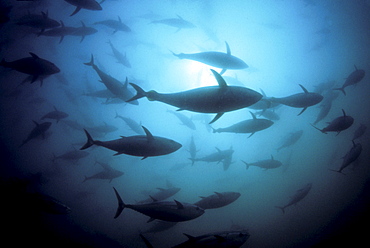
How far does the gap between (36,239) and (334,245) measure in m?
9.59

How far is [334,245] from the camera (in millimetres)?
4633

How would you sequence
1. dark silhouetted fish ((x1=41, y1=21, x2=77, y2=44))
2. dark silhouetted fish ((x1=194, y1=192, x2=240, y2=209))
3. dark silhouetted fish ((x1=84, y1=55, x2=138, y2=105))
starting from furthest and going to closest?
dark silhouetted fish ((x1=41, y1=21, x2=77, y2=44)) < dark silhouetted fish ((x1=84, y1=55, x2=138, y2=105)) < dark silhouetted fish ((x1=194, y1=192, x2=240, y2=209))

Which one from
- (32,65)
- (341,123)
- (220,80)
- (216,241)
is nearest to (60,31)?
(32,65)

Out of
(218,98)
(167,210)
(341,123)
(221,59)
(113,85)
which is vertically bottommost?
(167,210)

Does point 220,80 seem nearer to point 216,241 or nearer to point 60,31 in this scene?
point 216,241

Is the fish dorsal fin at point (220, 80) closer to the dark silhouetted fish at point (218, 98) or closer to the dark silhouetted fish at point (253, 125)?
the dark silhouetted fish at point (218, 98)

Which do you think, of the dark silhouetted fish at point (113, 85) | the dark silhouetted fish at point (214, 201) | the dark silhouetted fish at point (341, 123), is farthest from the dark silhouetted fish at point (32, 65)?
the dark silhouetted fish at point (341, 123)

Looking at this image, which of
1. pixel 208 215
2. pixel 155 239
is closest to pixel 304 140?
pixel 208 215

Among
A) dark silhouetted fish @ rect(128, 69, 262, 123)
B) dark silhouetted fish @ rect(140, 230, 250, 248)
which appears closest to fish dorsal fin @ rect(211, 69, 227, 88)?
dark silhouetted fish @ rect(128, 69, 262, 123)

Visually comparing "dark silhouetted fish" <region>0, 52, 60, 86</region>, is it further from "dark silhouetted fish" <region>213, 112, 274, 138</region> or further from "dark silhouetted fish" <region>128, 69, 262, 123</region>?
"dark silhouetted fish" <region>213, 112, 274, 138</region>

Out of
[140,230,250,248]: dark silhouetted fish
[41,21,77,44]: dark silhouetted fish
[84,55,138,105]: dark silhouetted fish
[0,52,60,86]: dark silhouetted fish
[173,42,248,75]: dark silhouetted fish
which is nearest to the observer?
[140,230,250,248]: dark silhouetted fish

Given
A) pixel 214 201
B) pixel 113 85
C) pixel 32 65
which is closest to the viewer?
pixel 32 65

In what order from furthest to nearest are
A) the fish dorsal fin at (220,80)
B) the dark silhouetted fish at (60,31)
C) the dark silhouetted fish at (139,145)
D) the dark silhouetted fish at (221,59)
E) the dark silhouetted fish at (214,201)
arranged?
the dark silhouetted fish at (60,31)
the dark silhouetted fish at (221,59)
the dark silhouetted fish at (214,201)
the dark silhouetted fish at (139,145)
the fish dorsal fin at (220,80)

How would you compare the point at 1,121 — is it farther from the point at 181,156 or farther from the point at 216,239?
the point at 181,156
